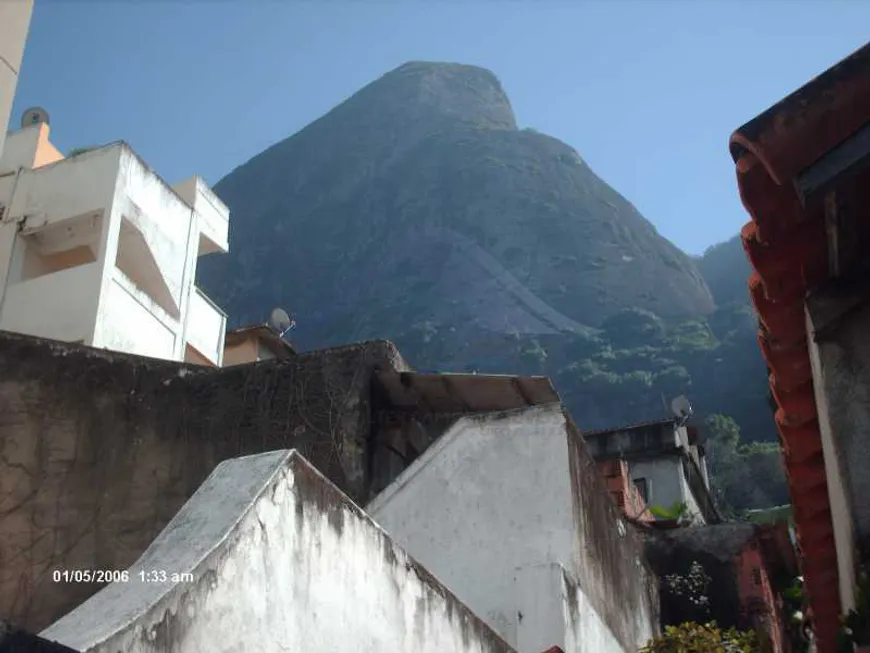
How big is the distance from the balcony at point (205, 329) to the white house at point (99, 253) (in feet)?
0.09

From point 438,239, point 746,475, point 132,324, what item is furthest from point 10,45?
point 438,239

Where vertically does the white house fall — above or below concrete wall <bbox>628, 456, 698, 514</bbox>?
above

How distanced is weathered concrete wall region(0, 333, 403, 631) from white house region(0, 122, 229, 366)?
9.07 metres

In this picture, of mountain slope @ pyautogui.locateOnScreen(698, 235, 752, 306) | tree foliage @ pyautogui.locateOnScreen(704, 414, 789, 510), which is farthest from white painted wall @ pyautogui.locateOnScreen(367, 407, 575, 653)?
mountain slope @ pyautogui.locateOnScreen(698, 235, 752, 306)

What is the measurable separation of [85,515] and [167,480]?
0.84 m

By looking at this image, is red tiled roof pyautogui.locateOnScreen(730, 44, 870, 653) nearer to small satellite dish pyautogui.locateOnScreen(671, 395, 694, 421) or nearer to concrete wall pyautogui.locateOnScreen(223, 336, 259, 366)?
concrete wall pyautogui.locateOnScreen(223, 336, 259, 366)

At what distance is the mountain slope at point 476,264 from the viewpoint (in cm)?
8644

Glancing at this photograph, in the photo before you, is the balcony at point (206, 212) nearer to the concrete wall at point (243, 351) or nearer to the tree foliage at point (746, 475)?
the concrete wall at point (243, 351)

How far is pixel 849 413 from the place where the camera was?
4.55m

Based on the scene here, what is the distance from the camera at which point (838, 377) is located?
462cm

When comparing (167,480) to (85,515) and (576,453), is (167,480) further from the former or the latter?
(576,453)

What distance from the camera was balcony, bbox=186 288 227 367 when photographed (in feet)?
75.7

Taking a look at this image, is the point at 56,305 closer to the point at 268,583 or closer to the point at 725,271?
the point at 268,583

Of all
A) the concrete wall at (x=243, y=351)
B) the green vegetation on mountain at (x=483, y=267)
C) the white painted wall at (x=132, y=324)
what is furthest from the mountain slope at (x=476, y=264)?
the white painted wall at (x=132, y=324)
